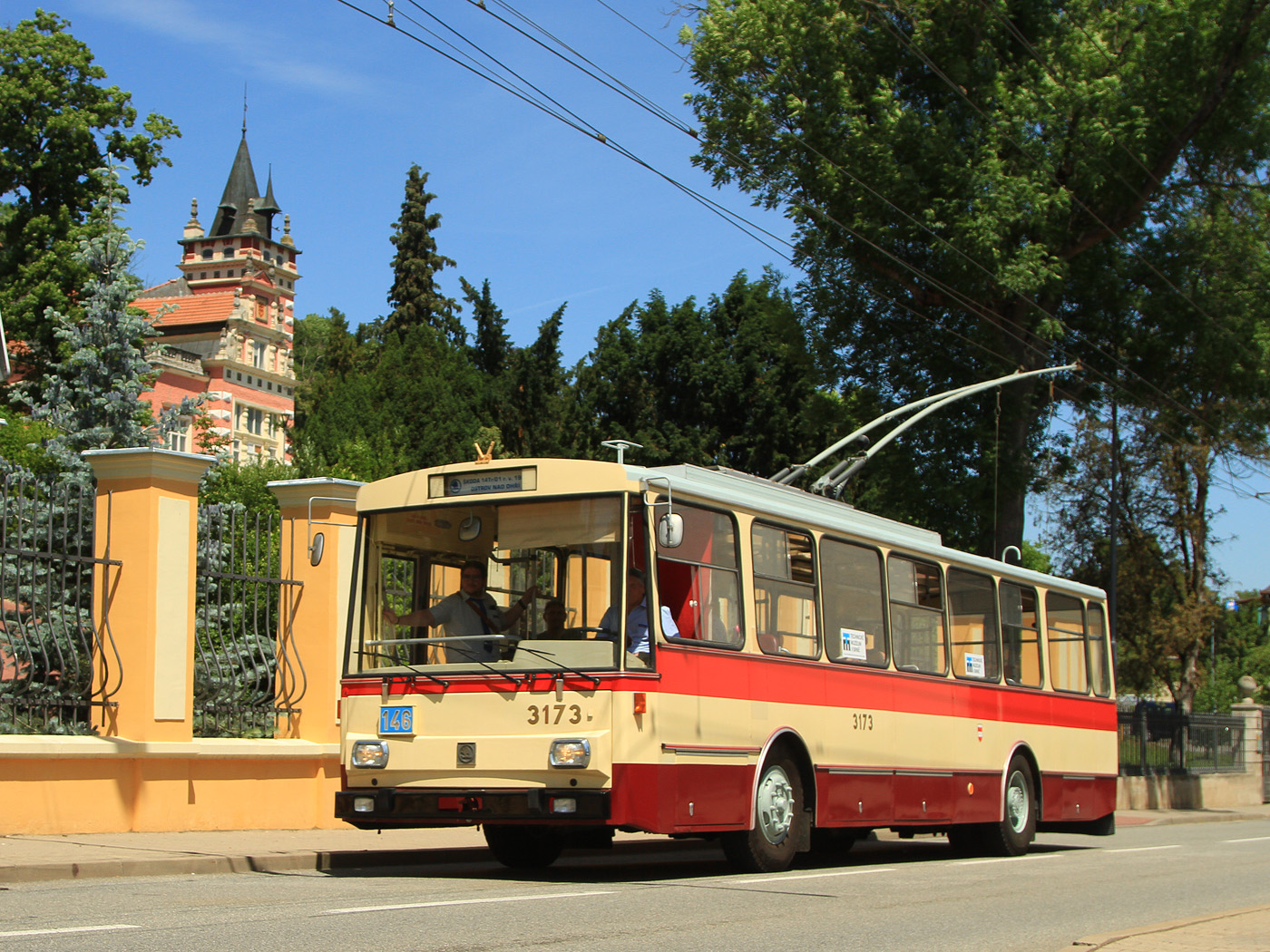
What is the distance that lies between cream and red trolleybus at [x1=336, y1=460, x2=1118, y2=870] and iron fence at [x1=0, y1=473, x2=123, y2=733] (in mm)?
2915

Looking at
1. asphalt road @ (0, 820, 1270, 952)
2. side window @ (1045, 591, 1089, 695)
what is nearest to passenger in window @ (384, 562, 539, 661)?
asphalt road @ (0, 820, 1270, 952)

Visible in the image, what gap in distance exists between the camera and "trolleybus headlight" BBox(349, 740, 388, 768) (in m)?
10.8

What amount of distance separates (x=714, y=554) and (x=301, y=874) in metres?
3.85

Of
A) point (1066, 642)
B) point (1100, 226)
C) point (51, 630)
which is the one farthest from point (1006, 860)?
point (1100, 226)

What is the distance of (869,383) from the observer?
97.6ft

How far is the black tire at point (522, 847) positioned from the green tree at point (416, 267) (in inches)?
2239

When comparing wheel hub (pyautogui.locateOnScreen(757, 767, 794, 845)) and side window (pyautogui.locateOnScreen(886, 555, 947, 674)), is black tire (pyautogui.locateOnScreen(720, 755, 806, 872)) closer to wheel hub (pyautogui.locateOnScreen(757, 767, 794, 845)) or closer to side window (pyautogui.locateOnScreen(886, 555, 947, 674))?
wheel hub (pyautogui.locateOnScreen(757, 767, 794, 845))

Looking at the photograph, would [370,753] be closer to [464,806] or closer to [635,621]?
[464,806]

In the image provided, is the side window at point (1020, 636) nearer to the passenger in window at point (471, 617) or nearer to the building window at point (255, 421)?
the passenger in window at point (471, 617)

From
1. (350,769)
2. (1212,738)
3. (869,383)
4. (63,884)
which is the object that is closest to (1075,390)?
(869,383)

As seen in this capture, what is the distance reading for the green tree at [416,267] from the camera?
69062 mm

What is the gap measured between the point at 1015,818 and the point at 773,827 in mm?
5235

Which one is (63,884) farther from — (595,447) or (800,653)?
(595,447)

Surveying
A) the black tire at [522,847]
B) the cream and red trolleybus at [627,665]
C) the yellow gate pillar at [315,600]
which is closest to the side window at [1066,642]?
the cream and red trolleybus at [627,665]
